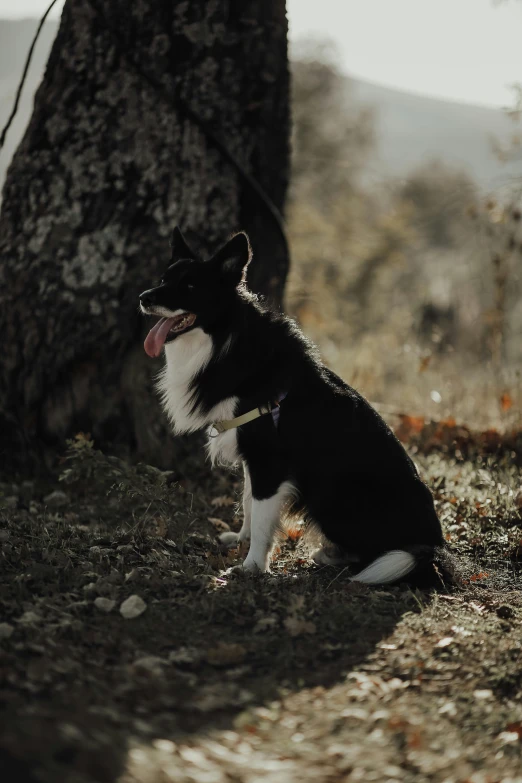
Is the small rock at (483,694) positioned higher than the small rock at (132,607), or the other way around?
the small rock at (483,694)

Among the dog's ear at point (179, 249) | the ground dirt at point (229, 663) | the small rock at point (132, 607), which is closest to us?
the ground dirt at point (229, 663)

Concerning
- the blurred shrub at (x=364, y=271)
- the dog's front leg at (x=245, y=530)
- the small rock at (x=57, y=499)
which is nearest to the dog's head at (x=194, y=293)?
the dog's front leg at (x=245, y=530)

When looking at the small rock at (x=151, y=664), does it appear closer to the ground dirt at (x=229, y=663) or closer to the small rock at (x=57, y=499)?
the ground dirt at (x=229, y=663)

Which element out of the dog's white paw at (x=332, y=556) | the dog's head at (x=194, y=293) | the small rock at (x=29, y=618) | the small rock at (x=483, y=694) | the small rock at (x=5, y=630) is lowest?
the dog's white paw at (x=332, y=556)

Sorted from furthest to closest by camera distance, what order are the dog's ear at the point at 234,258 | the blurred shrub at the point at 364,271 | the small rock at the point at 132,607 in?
the blurred shrub at the point at 364,271, the dog's ear at the point at 234,258, the small rock at the point at 132,607

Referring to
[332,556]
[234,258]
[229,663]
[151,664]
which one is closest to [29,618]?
[151,664]

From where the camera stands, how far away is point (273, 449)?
420 centimetres

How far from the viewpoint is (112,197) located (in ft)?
18.6

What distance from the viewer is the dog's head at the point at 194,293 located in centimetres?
418

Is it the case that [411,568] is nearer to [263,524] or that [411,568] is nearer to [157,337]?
[263,524]

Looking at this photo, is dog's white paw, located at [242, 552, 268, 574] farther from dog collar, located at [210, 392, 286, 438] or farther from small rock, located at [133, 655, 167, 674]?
small rock, located at [133, 655, 167, 674]

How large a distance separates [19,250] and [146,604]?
3302mm

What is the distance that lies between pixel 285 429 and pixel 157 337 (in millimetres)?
885

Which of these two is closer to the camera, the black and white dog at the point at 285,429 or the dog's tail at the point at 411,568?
the dog's tail at the point at 411,568
